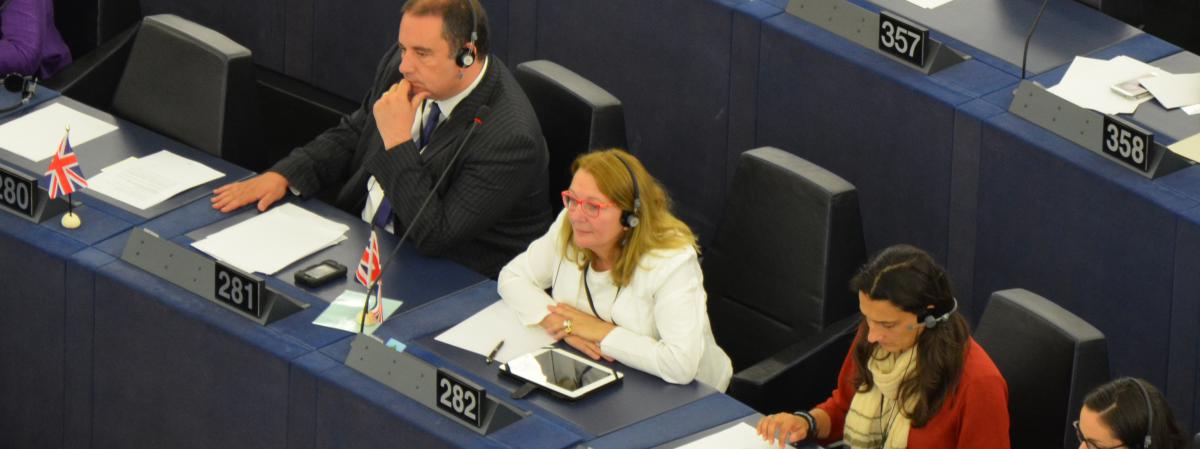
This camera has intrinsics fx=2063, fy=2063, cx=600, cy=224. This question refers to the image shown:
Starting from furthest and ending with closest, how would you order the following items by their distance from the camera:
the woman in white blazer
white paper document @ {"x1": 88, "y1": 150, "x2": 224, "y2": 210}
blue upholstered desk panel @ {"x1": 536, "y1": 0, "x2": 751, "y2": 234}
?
1. blue upholstered desk panel @ {"x1": 536, "y1": 0, "x2": 751, "y2": 234}
2. white paper document @ {"x1": 88, "y1": 150, "x2": 224, "y2": 210}
3. the woman in white blazer

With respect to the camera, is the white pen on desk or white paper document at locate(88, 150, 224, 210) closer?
the white pen on desk

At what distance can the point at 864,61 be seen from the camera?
16.4ft

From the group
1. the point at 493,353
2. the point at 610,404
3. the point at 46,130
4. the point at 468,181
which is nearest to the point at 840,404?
the point at 610,404

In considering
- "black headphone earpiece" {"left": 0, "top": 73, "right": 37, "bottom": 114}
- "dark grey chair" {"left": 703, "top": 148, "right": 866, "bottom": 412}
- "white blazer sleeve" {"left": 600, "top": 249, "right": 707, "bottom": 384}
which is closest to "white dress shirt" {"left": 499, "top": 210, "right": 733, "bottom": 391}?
"white blazer sleeve" {"left": 600, "top": 249, "right": 707, "bottom": 384}

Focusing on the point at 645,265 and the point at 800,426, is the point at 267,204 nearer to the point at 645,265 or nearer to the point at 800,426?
the point at 645,265

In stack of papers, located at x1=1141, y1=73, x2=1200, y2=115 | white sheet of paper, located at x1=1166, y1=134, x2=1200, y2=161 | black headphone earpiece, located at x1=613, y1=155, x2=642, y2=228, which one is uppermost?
stack of papers, located at x1=1141, y1=73, x2=1200, y2=115

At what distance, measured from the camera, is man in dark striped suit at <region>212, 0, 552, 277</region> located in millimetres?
4582

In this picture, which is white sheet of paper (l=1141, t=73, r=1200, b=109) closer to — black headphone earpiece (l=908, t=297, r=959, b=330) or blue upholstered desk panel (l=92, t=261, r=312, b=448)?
black headphone earpiece (l=908, t=297, r=959, b=330)

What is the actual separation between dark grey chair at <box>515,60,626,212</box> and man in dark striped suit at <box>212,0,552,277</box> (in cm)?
16

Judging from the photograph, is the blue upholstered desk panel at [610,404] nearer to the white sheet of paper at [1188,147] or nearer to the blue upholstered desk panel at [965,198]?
the blue upholstered desk panel at [965,198]

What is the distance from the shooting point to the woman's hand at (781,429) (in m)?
3.87

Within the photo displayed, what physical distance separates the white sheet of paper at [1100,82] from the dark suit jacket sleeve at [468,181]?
4.02ft

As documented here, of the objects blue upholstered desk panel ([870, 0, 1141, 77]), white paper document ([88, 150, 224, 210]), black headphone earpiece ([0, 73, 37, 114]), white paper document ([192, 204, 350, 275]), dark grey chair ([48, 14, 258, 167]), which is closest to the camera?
white paper document ([192, 204, 350, 275])

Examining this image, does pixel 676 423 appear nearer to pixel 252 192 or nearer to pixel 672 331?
pixel 672 331
